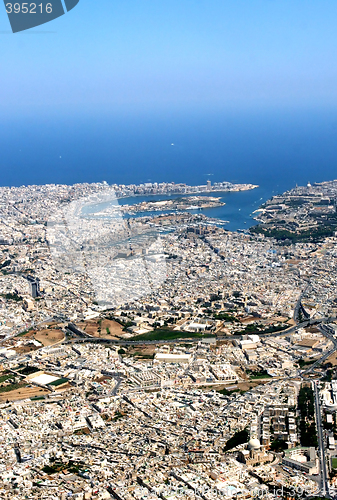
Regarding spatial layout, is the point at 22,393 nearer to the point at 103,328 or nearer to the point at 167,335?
the point at 103,328

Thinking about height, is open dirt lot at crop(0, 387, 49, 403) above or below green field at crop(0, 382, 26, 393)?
below

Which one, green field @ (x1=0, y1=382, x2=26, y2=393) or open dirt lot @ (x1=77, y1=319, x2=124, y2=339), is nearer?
green field @ (x1=0, y1=382, x2=26, y2=393)

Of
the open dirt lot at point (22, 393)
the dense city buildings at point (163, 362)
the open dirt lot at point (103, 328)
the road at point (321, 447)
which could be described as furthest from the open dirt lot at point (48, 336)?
the road at point (321, 447)

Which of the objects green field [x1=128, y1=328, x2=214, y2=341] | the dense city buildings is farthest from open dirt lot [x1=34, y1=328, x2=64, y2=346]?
green field [x1=128, y1=328, x2=214, y2=341]

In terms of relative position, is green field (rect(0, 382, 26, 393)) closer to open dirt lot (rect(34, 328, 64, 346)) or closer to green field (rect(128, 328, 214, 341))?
open dirt lot (rect(34, 328, 64, 346))

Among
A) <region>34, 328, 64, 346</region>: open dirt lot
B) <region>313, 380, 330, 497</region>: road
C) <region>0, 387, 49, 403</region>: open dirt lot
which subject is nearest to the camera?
<region>313, 380, 330, 497</region>: road

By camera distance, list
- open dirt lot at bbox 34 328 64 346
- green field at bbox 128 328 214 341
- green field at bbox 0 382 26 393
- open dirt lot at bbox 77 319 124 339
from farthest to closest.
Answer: open dirt lot at bbox 77 319 124 339
green field at bbox 128 328 214 341
open dirt lot at bbox 34 328 64 346
green field at bbox 0 382 26 393

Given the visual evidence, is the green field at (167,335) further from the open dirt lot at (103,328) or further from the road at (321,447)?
the road at (321,447)

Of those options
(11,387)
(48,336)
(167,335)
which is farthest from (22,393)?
(167,335)

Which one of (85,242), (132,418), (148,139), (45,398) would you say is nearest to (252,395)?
(132,418)

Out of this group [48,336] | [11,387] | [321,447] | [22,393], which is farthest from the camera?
[48,336]

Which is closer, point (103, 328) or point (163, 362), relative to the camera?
point (163, 362)
